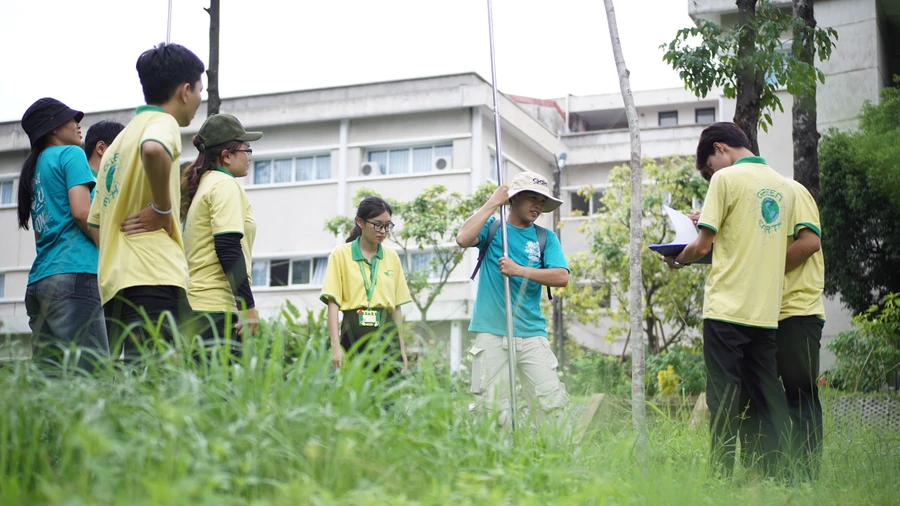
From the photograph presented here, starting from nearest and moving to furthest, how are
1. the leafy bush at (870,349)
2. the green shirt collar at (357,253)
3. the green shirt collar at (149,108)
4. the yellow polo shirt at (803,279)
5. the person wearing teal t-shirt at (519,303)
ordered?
1. the green shirt collar at (149,108)
2. the yellow polo shirt at (803,279)
3. the person wearing teal t-shirt at (519,303)
4. the green shirt collar at (357,253)
5. the leafy bush at (870,349)

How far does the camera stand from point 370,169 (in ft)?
90.4

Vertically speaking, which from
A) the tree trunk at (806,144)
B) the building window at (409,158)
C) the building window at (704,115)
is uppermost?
the building window at (704,115)

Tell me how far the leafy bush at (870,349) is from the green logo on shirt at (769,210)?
14.3 ft

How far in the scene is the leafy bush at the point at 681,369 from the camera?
11.3 meters

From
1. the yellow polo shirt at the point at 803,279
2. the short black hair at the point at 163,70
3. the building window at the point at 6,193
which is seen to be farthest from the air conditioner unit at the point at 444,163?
the short black hair at the point at 163,70

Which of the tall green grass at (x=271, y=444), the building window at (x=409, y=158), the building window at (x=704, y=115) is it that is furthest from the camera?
the building window at (x=704, y=115)

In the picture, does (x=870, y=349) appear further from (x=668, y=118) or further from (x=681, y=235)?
(x=668, y=118)

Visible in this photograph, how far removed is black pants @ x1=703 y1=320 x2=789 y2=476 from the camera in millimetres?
4617

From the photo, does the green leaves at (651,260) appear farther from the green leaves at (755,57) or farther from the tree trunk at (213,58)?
the tree trunk at (213,58)

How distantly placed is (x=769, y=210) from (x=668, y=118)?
4013 cm

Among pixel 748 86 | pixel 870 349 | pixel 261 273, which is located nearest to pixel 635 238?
pixel 748 86

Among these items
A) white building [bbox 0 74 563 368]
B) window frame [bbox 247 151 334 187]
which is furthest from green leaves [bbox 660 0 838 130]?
window frame [bbox 247 151 334 187]

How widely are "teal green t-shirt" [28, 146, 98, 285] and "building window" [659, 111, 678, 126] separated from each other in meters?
40.9

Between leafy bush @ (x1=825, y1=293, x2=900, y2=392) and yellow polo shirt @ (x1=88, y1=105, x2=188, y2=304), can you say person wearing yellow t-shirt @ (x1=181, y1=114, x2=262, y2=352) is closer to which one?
yellow polo shirt @ (x1=88, y1=105, x2=188, y2=304)
